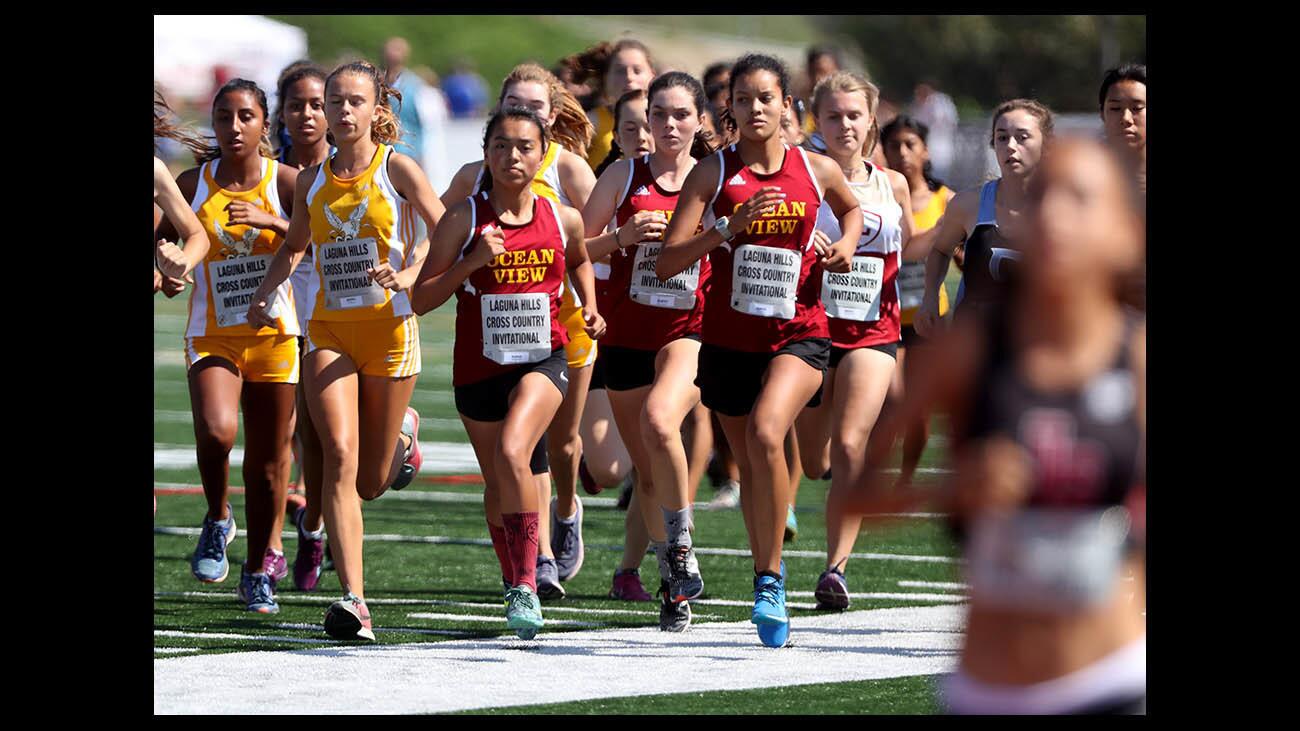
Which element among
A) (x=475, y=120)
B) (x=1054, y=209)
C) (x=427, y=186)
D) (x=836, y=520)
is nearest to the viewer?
(x=1054, y=209)

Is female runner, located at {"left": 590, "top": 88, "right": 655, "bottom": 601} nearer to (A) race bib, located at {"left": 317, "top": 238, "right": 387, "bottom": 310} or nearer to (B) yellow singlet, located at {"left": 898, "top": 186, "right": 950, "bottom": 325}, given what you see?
(A) race bib, located at {"left": 317, "top": 238, "right": 387, "bottom": 310}

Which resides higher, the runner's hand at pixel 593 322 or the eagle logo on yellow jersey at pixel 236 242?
the eagle logo on yellow jersey at pixel 236 242

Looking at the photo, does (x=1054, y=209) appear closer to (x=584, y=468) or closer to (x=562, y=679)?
(x=562, y=679)

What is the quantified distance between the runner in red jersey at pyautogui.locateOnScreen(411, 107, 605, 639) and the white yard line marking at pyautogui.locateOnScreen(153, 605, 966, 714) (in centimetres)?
44

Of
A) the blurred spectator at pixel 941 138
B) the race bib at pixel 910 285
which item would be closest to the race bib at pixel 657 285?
the race bib at pixel 910 285

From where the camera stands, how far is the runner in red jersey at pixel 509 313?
836 cm

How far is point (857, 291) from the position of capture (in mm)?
9805

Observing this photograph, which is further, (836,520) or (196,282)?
(196,282)

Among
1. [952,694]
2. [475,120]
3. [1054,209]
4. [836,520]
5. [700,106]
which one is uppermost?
[475,120]

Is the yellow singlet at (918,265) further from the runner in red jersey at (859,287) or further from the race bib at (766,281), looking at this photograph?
the race bib at (766,281)

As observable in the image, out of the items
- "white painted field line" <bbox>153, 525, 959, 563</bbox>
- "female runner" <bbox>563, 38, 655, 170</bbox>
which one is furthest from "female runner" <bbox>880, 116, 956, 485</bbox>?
"female runner" <bbox>563, 38, 655, 170</bbox>

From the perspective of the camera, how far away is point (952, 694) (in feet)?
13.6

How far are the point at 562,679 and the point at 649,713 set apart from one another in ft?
2.47

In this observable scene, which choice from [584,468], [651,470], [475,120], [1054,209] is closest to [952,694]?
[1054,209]
